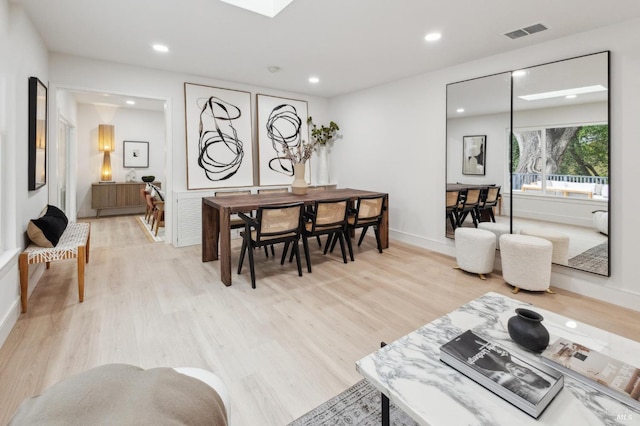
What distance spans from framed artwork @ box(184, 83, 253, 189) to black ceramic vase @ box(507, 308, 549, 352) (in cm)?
442

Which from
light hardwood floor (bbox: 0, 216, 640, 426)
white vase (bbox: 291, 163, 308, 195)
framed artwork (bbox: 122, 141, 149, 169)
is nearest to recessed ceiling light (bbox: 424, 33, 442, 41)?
white vase (bbox: 291, 163, 308, 195)

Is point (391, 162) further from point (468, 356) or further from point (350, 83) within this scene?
point (468, 356)

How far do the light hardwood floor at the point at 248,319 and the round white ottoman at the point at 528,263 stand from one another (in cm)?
14

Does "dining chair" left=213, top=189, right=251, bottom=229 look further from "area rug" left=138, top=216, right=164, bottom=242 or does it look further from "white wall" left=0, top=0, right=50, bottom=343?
"white wall" left=0, top=0, right=50, bottom=343

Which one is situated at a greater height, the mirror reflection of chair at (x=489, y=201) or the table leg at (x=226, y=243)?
the mirror reflection of chair at (x=489, y=201)

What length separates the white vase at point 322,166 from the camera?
608 centimetres

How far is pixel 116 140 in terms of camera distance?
23.9ft

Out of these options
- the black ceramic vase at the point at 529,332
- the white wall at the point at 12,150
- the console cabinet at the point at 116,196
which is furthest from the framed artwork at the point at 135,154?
the black ceramic vase at the point at 529,332

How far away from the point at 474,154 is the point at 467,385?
135 inches

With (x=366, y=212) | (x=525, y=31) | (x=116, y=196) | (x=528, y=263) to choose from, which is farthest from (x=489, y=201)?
(x=116, y=196)

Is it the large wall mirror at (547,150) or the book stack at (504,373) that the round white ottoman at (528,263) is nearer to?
the large wall mirror at (547,150)

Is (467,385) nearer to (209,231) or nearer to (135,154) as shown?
(209,231)

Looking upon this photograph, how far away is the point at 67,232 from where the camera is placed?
3.19 metres

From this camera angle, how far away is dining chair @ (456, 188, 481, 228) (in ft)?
12.7
